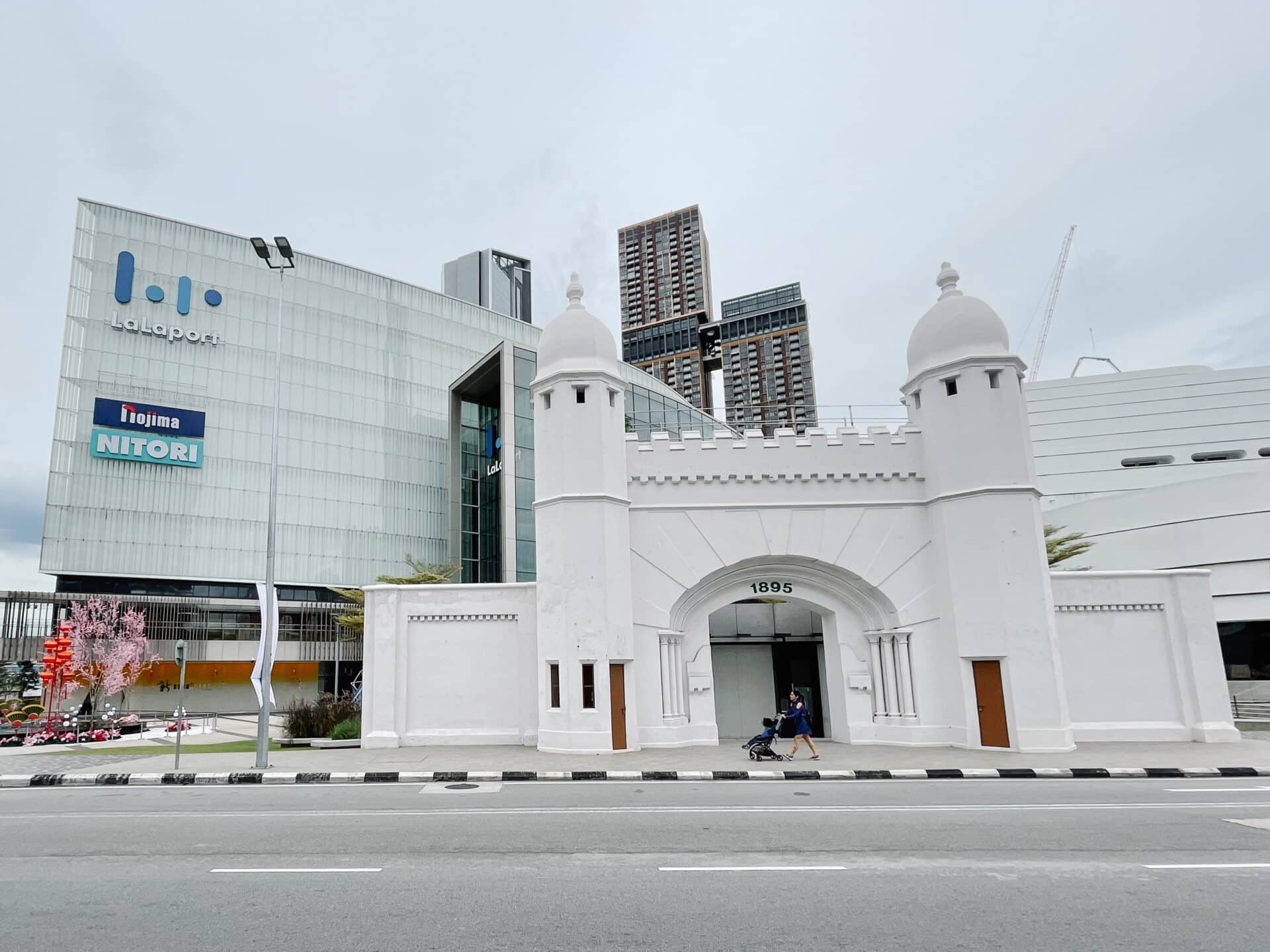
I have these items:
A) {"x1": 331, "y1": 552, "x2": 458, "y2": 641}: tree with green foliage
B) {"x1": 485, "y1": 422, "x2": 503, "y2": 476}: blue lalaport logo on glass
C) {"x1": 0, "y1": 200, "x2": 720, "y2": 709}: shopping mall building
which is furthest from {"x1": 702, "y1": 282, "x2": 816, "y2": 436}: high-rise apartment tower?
{"x1": 331, "y1": 552, "x2": 458, "y2": 641}: tree with green foliage

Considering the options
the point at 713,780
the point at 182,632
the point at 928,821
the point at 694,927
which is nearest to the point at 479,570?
the point at 182,632

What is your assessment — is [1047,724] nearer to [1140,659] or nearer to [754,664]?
[1140,659]

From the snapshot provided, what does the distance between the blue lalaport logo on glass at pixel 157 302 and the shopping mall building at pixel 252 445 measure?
0.11 metres

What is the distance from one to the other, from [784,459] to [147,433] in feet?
133

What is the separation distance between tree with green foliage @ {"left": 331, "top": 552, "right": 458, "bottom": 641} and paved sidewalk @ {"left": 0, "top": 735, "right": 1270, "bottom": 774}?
17910mm

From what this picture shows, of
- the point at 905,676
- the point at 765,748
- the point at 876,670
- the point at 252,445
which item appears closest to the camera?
the point at 765,748

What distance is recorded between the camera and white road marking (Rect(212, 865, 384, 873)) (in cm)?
730

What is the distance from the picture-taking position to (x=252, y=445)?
4797cm

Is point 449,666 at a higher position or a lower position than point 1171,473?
lower

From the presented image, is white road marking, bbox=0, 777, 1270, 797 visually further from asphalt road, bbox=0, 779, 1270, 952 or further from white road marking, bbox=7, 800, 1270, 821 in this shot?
white road marking, bbox=7, 800, 1270, 821

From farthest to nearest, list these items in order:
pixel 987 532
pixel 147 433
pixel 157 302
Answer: pixel 157 302
pixel 147 433
pixel 987 532

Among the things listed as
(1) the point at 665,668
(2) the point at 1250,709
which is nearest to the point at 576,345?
(1) the point at 665,668

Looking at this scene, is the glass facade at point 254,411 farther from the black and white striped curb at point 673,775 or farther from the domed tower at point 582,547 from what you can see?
the black and white striped curb at point 673,775

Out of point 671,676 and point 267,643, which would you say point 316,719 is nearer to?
point 267,643
